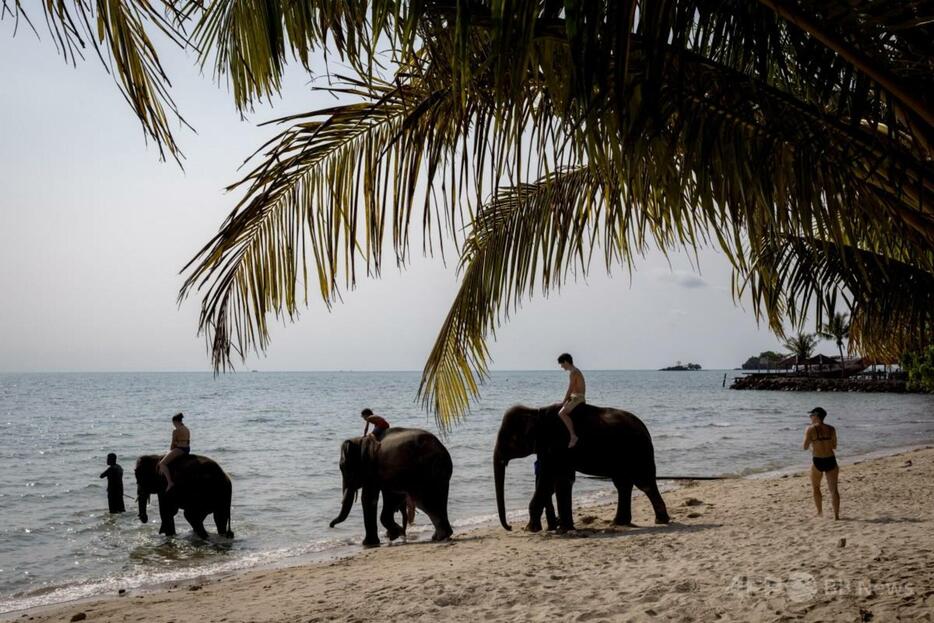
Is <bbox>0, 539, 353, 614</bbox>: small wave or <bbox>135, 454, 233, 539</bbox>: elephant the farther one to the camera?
<bbox>135, 454, 233, 539</bbox>: elephant

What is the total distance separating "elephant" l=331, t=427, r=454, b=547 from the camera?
1134 cm

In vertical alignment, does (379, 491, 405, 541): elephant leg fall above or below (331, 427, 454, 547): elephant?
below

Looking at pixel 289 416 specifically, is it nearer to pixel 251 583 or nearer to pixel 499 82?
pixel 251 583

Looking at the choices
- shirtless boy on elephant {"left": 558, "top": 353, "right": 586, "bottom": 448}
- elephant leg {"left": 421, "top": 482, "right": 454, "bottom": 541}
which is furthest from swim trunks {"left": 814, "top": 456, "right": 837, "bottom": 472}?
elephant leg {"left": 421, "top": 482, "right": 454, "bottom": 541}

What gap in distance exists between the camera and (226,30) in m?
2.43

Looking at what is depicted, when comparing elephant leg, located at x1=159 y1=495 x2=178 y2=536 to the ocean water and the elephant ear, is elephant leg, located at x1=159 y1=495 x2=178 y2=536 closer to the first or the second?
the ocean water

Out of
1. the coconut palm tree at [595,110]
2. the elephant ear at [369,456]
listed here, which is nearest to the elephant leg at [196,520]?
the elephant ear at [369,456]

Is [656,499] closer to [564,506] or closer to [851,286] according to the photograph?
[564,506]

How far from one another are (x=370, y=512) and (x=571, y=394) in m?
3.66

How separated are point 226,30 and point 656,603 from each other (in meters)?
5.27

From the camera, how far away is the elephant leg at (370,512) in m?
11.7

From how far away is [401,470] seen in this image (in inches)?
446

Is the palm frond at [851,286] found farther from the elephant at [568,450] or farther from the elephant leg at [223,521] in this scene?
the elephant leg at [223,521]

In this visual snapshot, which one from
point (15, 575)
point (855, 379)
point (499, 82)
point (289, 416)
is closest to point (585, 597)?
point (499, 82)
